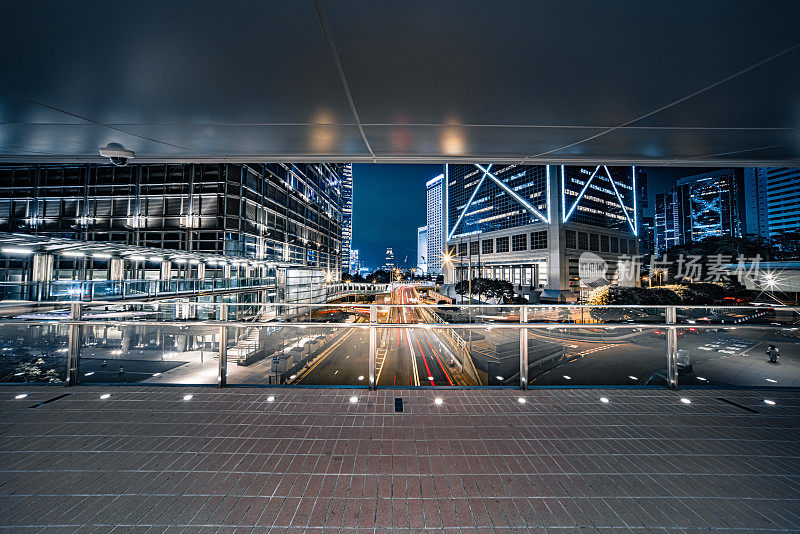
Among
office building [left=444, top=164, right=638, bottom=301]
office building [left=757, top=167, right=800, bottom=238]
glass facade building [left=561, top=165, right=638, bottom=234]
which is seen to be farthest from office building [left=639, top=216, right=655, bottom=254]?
office building [left=444, top=164, right=638, bottom=301]

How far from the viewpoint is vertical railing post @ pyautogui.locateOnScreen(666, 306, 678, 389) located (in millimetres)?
4629

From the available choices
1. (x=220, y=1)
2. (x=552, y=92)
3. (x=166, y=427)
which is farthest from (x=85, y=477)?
(x=552, y=92)

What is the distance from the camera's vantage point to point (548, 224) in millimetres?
53000

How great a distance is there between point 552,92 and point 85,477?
19.4 feet

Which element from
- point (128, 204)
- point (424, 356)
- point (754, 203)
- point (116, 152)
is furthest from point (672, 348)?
point (754, 203)

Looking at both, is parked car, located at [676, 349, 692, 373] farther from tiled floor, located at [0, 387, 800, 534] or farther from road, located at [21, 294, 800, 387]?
tiled floor, located at [0, 387, 800, 534]

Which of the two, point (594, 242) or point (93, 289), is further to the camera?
point (594, 242)

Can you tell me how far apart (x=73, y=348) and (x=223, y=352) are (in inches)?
92.8

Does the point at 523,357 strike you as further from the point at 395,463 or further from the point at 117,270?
the point at 117,270

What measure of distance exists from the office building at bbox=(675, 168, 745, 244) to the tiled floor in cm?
15737

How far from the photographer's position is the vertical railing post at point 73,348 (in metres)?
4.56

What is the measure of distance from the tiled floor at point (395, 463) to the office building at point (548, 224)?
42.9 metres

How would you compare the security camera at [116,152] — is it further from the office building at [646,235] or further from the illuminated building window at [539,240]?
the office building at [646,235]

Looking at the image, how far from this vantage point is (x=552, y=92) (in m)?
3.15
